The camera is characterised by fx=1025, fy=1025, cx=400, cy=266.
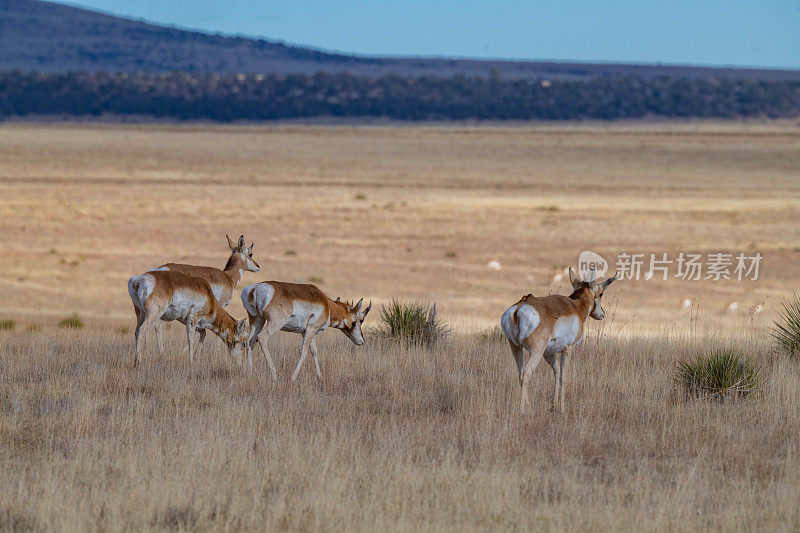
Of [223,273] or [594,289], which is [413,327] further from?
[594,289]

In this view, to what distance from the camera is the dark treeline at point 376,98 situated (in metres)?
144

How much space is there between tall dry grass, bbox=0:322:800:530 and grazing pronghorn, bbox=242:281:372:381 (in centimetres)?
41

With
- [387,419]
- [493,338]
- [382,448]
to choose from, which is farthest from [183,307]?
[493,338]

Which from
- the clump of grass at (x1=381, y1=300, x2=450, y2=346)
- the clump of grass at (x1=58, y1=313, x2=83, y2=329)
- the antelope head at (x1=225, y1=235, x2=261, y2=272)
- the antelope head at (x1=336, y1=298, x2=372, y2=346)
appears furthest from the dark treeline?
the antelope head at (x1=336, y1=298, x2=372, y2=346)

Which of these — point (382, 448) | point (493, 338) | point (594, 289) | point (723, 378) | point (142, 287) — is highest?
point (594, 289)

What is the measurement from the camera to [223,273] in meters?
12.9

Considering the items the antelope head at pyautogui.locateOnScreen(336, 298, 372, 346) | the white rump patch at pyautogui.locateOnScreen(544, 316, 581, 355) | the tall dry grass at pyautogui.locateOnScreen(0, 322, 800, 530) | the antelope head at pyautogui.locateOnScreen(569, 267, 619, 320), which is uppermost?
the antelope head at pyautogui.locateOnScreen(569, 267, 619, 320)

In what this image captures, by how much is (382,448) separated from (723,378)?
4107 mm

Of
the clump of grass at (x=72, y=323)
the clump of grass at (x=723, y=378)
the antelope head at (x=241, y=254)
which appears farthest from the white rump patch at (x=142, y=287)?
the clump of grass at (x=72, y=323)

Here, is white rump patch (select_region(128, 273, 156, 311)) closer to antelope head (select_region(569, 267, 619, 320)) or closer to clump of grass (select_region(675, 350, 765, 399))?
antelope head (select_region(569, 267, 619, 320))

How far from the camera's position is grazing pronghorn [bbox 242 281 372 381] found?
10383 millimetres

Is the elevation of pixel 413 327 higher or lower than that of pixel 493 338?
higher

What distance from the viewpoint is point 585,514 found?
660cm

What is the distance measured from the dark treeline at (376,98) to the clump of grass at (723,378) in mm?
135380
